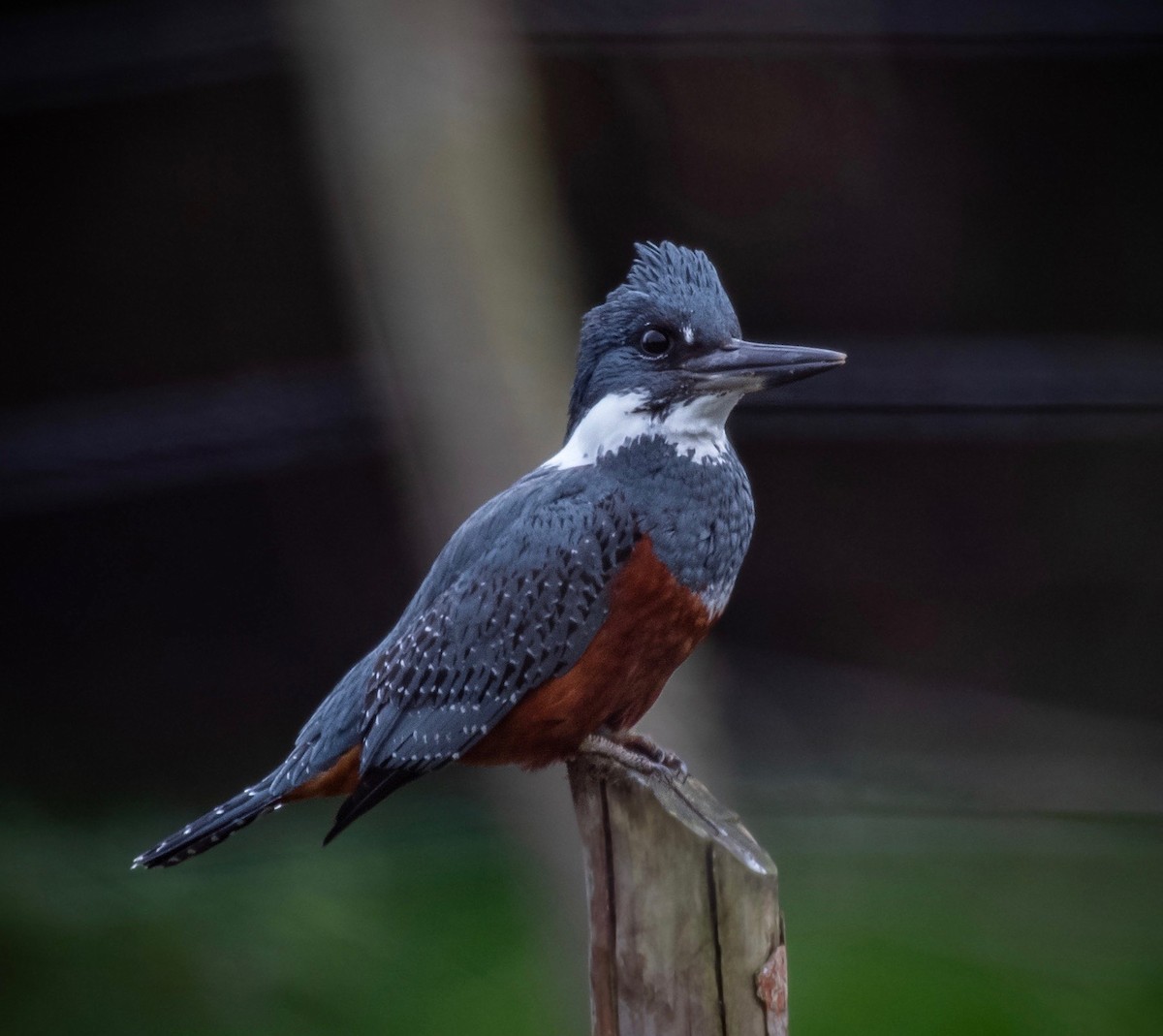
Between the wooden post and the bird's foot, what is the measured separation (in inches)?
3.7

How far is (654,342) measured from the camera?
7.46 feet

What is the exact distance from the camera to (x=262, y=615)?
16.3 feet

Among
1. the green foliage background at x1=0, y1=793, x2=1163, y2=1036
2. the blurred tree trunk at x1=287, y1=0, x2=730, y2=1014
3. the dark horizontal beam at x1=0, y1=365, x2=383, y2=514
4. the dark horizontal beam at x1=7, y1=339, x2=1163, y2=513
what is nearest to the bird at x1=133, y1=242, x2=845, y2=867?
the blurred tree trunk at x1=287, y1=0, x2=730, y2=1014

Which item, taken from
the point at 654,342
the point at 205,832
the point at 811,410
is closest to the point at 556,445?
the point at 811,410

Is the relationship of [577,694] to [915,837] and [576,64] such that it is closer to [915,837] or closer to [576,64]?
[576,64]

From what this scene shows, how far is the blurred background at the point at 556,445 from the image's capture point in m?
4.18

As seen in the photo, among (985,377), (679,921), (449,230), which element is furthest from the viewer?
(985,377)

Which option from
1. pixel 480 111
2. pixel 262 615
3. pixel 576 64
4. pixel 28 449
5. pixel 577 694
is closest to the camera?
pixel 577 694

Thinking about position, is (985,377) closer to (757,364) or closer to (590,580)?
(757,364)

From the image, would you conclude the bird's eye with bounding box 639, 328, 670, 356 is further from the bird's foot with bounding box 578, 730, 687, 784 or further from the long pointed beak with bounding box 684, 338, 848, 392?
the bird's foot with bounding box 578, 730, 687, 784

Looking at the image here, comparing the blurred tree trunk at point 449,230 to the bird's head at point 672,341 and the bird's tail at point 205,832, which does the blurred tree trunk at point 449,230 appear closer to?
the bird's head at point 672,341

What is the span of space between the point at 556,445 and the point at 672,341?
4.72ft

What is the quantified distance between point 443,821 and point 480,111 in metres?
2.46

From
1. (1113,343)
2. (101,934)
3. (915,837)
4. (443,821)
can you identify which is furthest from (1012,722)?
(101,934)
